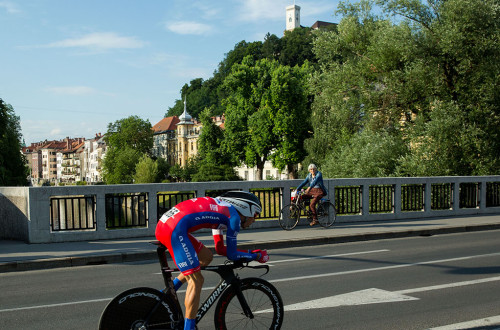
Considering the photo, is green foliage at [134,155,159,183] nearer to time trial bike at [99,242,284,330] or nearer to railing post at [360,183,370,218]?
railing post at [360,183,370,218]

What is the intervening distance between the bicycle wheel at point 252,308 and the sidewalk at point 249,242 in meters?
6.40

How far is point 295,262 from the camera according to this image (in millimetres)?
9906

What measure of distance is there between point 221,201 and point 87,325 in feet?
8.36

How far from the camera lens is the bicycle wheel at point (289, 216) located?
579 inches

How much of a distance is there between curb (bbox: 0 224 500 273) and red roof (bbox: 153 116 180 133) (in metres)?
123

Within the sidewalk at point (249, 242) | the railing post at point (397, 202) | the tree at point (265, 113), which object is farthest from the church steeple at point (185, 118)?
the sidewalk at point (249, 242)

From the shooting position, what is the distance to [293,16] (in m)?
169

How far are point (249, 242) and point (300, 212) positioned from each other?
3.52 meters

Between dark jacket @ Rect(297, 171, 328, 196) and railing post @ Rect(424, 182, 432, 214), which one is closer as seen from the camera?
dark jacket @ Rect(297, 171, 328, 196)

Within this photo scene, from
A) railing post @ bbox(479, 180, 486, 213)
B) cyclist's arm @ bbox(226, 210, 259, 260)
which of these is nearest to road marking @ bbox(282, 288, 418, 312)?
cyclist's arm @ bbox(226, 210, 259, 260)

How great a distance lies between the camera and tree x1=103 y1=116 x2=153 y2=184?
101062 millimetres

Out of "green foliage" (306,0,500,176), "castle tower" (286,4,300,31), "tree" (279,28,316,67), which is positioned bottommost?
"green foliage" (306,0,500,176)

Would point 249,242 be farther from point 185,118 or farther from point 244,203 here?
point 185,118

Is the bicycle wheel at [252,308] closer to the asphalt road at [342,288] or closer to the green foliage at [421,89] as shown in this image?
the asphalt road at [342,288]
